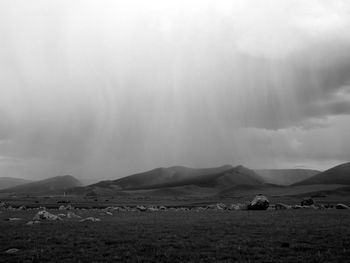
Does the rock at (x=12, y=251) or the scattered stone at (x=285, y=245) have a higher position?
the rock at (x=12, y=251)

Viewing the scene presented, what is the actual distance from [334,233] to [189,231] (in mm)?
13790

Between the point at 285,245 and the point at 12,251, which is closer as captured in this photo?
the point at 12,251

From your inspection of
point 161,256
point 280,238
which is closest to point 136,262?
point 161,256

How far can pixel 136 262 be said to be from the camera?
23.0 metres

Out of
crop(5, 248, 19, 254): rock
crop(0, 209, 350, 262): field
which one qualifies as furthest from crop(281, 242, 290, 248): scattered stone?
crop(5, 248, 19, 254): rock

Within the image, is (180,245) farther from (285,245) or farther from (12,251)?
(12,251)

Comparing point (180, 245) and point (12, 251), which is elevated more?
point (12, 251)

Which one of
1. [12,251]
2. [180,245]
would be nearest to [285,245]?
[180,245]

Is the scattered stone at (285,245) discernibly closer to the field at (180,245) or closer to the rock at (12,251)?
the field at (180,245)

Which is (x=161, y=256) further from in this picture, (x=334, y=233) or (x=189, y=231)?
(x=334, y=233)

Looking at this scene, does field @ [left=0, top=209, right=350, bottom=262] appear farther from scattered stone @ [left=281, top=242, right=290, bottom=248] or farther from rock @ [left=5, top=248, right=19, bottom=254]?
rock @ [left=5, top=248, right=19, bottom=254]

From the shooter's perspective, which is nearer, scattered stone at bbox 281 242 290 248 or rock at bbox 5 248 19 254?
rock at bbox 5 248 19 254

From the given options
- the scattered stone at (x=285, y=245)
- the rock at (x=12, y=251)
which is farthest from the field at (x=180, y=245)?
the rock at (x=12, y=251)

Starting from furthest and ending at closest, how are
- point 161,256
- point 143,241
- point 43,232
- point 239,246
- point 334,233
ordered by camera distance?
point 43,232 → point 334,233 → point 143,241 → point 239,246 → point 161,256
